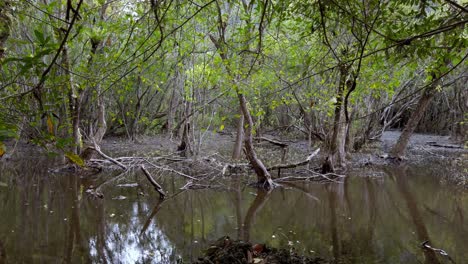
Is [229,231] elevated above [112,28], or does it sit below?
below

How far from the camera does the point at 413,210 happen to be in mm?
8188

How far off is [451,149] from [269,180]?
40.0 feet

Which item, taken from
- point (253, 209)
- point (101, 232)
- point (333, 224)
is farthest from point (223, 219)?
point (101, 232)

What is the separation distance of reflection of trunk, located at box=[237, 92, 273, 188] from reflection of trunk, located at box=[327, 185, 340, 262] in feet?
5.01

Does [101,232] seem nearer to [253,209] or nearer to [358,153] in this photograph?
[253,209]

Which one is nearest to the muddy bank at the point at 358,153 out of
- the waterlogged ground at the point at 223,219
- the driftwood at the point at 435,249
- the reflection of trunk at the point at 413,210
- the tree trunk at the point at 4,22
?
the reflection of trunk at the point at 413,210

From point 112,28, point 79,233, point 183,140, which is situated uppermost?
point 112,28

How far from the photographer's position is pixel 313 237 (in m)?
6.43

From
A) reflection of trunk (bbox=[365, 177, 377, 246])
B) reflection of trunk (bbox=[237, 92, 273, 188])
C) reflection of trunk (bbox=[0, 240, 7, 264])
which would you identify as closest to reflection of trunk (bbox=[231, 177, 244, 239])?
reflection of trunk (bbox=[237, 92, 273, 188])

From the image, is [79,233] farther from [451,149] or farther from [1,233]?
[451,149]

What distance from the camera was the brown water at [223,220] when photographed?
18.8ft

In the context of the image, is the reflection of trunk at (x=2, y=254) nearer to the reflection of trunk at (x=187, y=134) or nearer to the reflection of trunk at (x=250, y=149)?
the reflection of trunk at (x=250, y=149)

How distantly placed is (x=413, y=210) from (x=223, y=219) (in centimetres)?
401

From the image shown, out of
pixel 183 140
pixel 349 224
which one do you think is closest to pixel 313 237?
pixel 349 224
